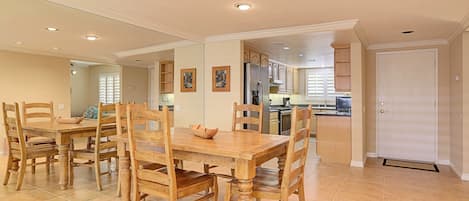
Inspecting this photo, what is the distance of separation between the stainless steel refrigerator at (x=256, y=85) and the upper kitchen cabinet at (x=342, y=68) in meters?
1.35

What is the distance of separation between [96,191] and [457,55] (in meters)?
5.22

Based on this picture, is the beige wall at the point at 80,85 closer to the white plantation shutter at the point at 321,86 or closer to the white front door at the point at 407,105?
the white front door at the point at 407,105

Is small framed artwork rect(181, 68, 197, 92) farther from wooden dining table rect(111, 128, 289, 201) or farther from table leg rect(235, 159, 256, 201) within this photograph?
table leg rect(235, 159, 256, 201)

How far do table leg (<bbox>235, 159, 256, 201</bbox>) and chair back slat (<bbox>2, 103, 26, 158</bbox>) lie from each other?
281 centimetres

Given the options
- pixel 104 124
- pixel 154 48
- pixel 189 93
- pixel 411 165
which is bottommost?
pixel 411 165

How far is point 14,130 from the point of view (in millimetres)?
3479

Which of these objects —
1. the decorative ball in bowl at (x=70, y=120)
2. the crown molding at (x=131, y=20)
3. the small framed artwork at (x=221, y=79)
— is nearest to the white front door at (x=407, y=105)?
the small framed artwork at (x=221, y=79)

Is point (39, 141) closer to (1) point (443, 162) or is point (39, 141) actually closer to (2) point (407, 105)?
(2) point (407, 105)

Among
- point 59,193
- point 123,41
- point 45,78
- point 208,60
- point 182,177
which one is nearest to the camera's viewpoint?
point 182,177

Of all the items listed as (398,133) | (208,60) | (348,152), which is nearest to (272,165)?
(348,152)

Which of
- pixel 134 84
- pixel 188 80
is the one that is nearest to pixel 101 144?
pixel 134 84

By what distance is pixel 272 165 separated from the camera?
4738 millimetres

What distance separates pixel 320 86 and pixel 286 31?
4.79m

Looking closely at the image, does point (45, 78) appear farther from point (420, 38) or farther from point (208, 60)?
point (420, 38)
